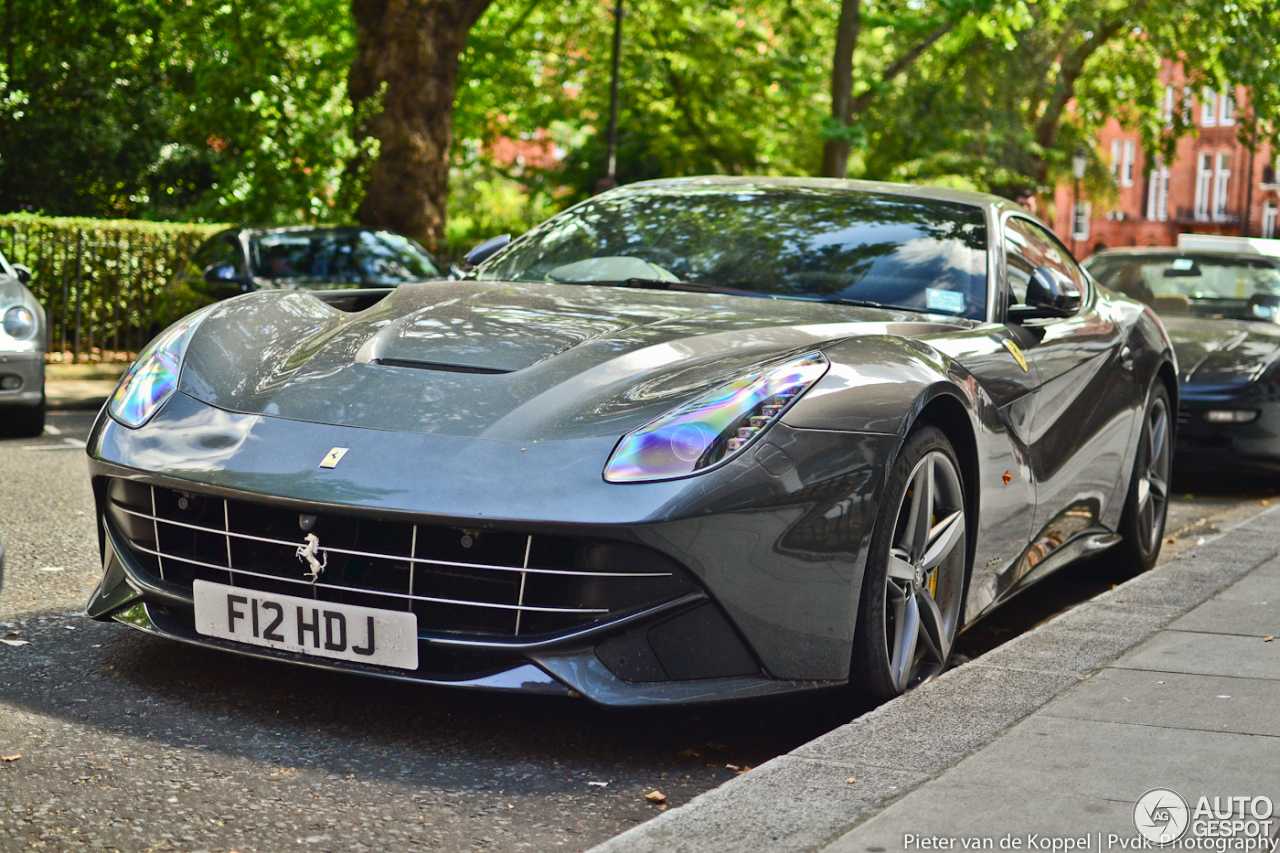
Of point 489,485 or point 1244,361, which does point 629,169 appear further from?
point 489,485

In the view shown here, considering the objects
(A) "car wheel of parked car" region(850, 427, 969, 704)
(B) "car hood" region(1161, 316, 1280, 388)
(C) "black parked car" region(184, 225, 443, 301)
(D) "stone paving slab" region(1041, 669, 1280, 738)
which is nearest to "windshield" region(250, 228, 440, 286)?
(C) "black parked car" region(184, 225, 443, 301)

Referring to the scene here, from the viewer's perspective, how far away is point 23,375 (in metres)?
8.91

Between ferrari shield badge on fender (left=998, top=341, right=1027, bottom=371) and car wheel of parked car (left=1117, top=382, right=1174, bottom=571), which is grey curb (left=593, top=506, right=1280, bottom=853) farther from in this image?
car wheel of parked car (left=1117, top=382, right=1174, bottom=571)

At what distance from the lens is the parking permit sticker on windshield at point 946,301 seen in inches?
173

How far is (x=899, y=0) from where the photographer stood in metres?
21.8

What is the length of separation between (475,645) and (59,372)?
11333 mm

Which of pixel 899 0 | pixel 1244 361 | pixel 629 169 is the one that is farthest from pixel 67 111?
pixel 1244 361

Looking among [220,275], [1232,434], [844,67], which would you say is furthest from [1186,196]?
[1232,434]

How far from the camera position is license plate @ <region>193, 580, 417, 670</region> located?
313cm

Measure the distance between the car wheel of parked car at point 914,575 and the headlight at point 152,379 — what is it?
5.57 feet

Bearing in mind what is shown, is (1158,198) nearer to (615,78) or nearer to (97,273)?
(615,78)

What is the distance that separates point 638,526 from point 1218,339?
23.8 ft

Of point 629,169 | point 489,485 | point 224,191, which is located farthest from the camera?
point 629,169

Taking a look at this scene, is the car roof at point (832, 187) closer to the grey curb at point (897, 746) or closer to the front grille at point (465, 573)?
the grey curb at point (897, 746)
